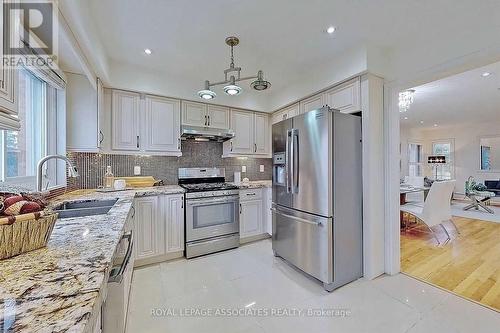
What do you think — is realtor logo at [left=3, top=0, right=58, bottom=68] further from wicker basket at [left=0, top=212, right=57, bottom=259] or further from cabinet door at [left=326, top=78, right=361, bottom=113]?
cabinet door at [left=326, top=78, right=361, bottom=113]

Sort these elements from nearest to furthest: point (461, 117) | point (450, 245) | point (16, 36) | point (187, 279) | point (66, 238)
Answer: point (66, 238), point (16, 36), point (187, 279), point (450, 245), point (461, 117)

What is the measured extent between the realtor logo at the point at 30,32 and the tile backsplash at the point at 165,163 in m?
1.27

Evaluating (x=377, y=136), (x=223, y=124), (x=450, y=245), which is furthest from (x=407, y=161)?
(x=223, y=124)

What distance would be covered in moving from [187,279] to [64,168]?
1.81m

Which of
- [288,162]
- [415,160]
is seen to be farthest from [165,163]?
[415,160]

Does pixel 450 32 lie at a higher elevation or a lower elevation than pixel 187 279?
higher

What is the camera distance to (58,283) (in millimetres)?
605

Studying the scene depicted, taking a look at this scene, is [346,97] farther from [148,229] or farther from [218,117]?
[148,229]

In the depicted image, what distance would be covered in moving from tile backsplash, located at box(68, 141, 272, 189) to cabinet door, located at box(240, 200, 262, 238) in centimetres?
71

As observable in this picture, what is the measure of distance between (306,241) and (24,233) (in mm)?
2191

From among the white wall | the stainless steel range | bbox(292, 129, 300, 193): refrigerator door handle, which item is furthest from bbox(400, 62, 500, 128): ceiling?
the stainless steel range

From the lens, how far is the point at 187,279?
2355 mm

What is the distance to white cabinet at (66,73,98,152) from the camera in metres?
2.38

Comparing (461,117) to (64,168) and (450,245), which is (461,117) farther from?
(64,168)
